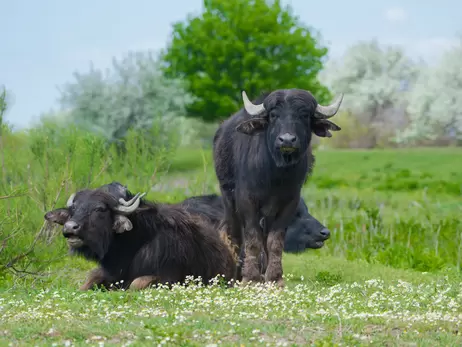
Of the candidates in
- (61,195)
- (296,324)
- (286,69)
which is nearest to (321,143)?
(286,69)

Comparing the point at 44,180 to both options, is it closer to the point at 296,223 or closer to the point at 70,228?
the point at 70,228

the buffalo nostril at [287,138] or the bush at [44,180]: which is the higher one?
the buffalo nostril at [287,138]

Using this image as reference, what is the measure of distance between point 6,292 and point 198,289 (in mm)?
2242

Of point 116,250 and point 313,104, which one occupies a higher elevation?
point 313,104

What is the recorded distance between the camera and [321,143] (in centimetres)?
6216

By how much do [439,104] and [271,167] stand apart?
55.0 m

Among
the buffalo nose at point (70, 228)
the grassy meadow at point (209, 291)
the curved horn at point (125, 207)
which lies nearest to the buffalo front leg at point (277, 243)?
the grassy meadow at point (209, 291)

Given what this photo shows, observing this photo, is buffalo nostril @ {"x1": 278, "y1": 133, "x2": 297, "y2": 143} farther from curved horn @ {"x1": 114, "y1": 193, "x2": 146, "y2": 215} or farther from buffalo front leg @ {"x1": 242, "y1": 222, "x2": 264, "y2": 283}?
curved horn @ {"x1": 114, "y1": 193, "x2": 146, "y2": 215}

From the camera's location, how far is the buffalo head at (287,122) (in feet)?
30.0

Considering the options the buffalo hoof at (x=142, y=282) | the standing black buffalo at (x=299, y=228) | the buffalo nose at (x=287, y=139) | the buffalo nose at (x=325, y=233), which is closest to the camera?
the buffalo nose at (x=287, y=139)

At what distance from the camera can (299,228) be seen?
516 inches

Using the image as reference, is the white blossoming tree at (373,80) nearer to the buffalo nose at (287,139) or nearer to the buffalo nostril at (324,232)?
the buffalo nostril at (324,232)

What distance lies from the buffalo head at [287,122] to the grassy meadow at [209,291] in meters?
1.59

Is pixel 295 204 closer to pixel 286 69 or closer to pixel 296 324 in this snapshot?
pixel 296 324
